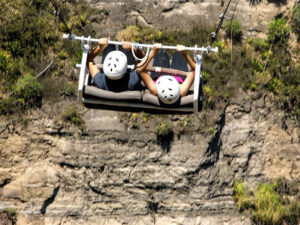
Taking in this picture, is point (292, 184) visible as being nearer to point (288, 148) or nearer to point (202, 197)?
point (288, 148)

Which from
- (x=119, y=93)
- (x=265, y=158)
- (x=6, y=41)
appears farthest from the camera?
(x=265, y=158)

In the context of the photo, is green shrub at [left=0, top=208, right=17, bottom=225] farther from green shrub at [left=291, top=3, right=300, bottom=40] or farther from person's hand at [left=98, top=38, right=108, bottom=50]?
green shrub at [left=291, top=3, right=300, bottom=40]

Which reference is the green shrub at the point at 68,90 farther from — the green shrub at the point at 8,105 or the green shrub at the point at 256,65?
the green shrub at the point at 256,65

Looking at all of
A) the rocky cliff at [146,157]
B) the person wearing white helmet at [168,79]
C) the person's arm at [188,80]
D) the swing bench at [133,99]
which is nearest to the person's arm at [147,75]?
the person wearing white helmet at [168,79]

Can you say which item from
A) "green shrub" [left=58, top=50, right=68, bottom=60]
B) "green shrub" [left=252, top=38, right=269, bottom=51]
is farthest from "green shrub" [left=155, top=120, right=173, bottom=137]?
"green shrub" [left=252, top=38, right=269, bottom=51]

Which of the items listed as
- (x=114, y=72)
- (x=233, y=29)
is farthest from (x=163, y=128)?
(x=114, y=72)

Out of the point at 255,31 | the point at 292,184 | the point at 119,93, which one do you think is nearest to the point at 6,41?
the point at 119,93
